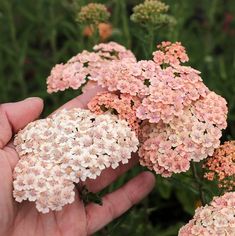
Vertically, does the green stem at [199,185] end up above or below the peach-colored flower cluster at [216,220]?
below

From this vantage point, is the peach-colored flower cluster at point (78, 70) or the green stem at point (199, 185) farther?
the peach-colored flower cluster at point (78, 70)

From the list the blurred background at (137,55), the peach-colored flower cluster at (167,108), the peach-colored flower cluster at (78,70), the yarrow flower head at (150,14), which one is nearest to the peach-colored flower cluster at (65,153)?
the peach-colored flower cluster at (167,108)

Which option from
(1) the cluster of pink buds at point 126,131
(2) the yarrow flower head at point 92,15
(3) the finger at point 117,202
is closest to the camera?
(1) the cluster of pink buds at point 126,131

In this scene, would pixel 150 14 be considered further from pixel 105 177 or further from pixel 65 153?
pixel 65 153

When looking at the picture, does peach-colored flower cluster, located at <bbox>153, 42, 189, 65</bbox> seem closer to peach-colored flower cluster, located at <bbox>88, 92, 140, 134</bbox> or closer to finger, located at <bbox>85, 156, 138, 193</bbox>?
peach-colored flower cluster, located at <bbox>88, 92, 140, 134</bbox>

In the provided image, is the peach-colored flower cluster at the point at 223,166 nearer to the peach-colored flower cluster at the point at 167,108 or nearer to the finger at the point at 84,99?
the peach-colored flower cluster at the point at 167,108

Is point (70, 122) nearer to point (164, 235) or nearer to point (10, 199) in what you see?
point (10, 199)

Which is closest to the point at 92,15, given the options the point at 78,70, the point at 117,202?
the point at 78,70
